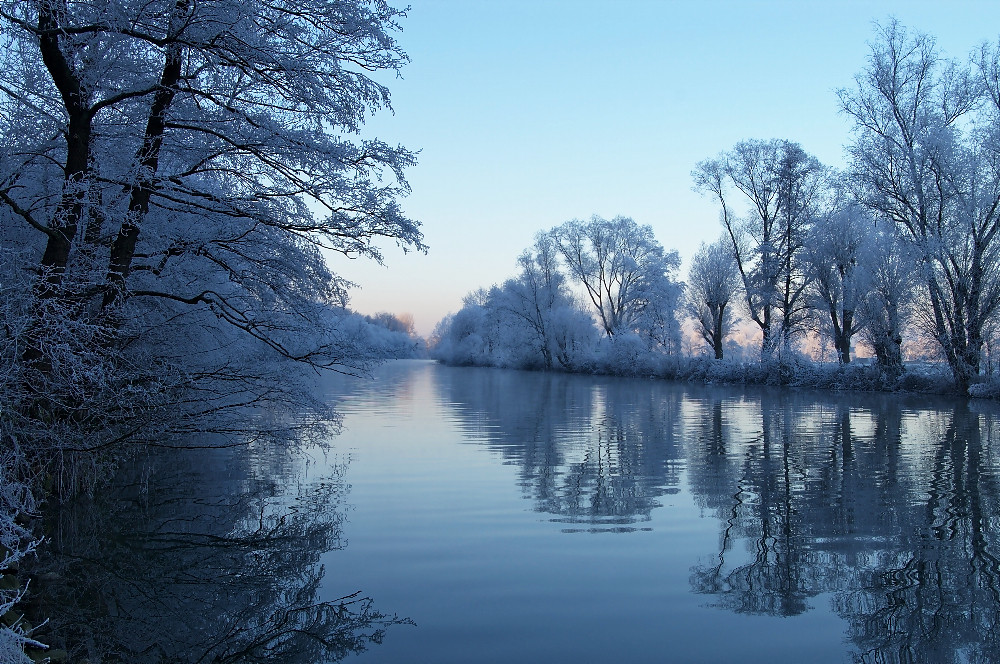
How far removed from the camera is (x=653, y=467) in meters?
11.7

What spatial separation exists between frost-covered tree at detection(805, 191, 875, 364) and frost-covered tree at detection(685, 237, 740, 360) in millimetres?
7512

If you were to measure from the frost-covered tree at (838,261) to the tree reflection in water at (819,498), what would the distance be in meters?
12.9

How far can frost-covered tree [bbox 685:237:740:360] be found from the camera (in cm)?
4294

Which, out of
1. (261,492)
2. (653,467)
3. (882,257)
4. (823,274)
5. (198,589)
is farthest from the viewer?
(823,274)

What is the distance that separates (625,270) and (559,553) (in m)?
45.2

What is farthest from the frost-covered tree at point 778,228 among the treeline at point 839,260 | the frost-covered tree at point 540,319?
the frost-covered tree at point 540,319

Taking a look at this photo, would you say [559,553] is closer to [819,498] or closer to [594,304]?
[819,498]

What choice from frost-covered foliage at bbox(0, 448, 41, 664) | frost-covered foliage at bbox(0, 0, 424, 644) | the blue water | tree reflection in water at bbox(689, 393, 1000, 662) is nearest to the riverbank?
the blue water

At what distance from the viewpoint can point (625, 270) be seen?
51.1 meters

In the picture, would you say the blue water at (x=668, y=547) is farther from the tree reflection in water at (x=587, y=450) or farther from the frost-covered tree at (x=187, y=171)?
the frost-covered tree at (x=187, y=171)

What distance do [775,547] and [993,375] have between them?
22.6 meters

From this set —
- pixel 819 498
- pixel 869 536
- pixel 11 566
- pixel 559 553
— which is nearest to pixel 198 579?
pixel 11 566

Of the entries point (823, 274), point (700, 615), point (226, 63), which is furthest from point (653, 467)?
point (823, 274)

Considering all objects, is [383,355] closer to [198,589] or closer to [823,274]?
[198,589]
